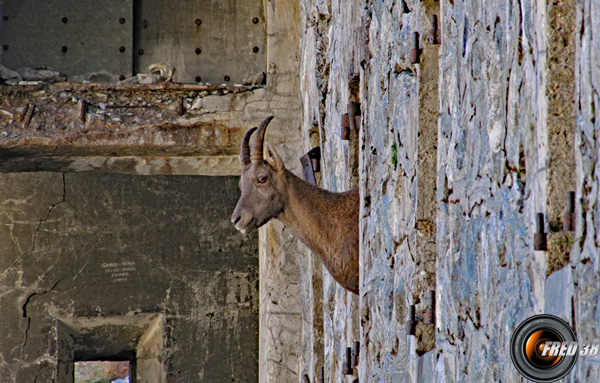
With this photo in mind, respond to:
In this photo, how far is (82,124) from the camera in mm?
6410

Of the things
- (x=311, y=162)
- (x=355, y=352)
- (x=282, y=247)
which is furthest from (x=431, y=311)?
(x=282, y=247)

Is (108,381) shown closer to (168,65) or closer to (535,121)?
(168,65)

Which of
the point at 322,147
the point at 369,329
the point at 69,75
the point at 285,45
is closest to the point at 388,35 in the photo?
the point at 369,329

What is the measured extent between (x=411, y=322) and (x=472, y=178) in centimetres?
73

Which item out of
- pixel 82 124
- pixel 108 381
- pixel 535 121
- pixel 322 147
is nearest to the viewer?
pixel 535 121

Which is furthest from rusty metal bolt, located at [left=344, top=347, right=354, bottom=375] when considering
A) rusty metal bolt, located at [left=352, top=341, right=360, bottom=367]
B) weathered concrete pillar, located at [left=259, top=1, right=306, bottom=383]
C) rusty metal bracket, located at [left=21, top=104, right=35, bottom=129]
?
rusty metal bracket, located at [left=21, top=104, right=35, bottom=129]

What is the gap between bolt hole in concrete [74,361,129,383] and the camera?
9523 mm

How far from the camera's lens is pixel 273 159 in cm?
414

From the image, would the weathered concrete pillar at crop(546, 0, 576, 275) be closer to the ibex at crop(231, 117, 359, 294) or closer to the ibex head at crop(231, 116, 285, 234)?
the ibex at crop(231, 117, 359, 294)

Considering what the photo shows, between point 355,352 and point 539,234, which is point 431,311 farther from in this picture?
point 355,352

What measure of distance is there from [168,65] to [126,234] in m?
1.40

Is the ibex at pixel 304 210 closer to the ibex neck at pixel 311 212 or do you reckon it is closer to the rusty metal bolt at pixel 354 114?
the ibex neck at pixel 311 212

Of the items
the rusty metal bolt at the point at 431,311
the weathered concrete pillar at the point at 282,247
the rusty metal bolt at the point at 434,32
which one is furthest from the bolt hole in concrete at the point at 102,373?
A: the rusty metal bolt at the point at 434,32

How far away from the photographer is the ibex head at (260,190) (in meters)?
4.11
